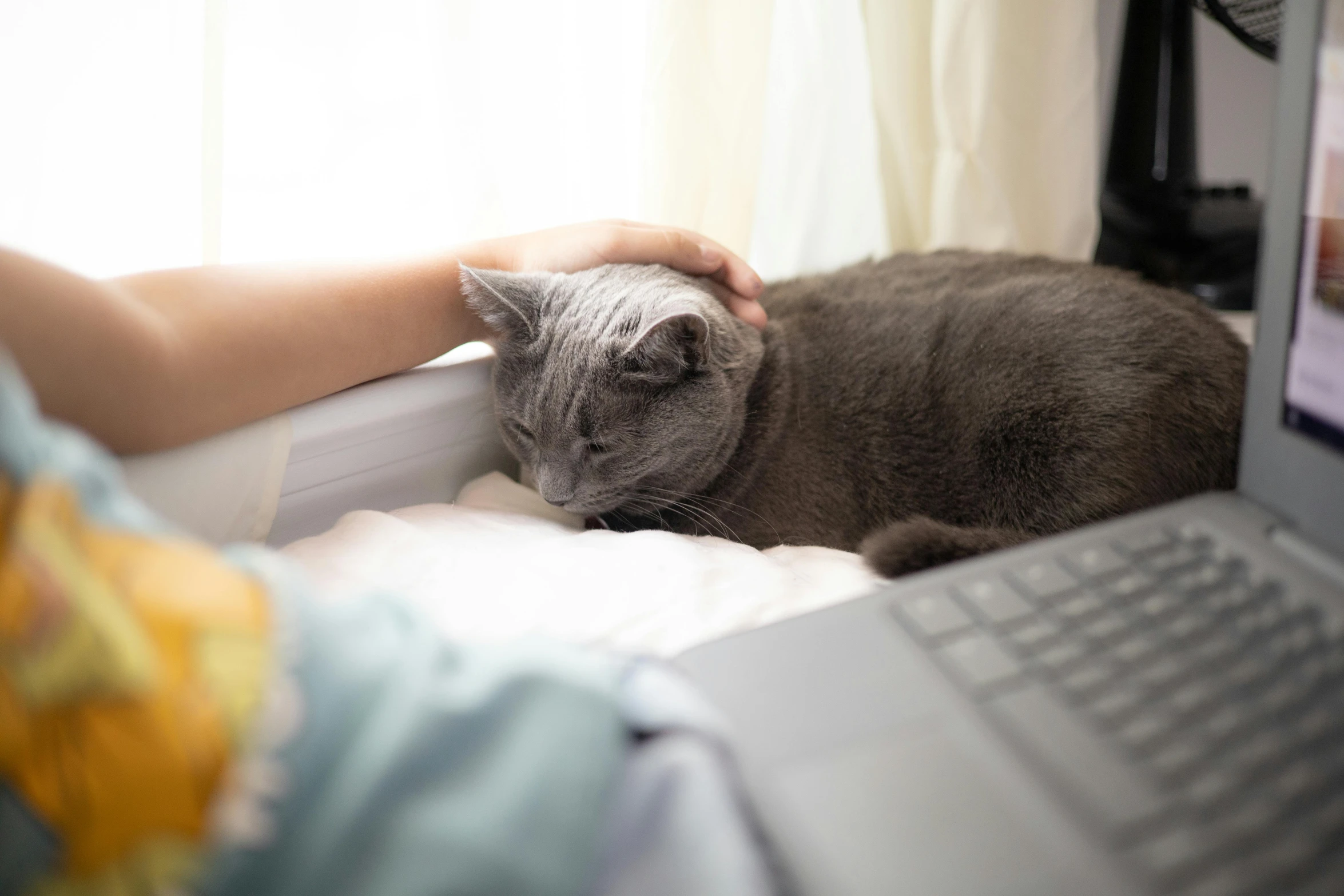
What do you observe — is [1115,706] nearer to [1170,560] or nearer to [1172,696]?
[1172,696]

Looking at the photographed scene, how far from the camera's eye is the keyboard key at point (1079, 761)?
406mm

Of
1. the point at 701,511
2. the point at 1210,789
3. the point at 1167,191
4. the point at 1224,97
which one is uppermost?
the point at 1224,97

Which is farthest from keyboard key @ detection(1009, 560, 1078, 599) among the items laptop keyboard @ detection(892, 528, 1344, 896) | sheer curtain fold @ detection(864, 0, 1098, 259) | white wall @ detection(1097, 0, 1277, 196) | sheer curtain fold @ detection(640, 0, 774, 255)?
white wall @ detection(1097, 0, 1277, 196)

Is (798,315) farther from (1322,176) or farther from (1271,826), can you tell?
(1271,826)

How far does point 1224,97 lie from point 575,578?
5.83ft

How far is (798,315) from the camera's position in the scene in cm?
123

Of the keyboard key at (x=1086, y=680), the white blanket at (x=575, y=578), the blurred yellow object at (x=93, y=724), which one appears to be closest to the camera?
the blurred yellow object at (x=93, y=724)

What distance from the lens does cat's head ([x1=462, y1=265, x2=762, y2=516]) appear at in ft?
3.33

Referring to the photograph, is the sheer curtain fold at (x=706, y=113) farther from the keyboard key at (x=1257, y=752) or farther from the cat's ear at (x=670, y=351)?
the keyboard key at (x=1257, y=752)

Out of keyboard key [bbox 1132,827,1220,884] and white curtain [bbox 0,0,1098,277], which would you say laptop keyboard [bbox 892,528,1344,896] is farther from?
white curtain [bbox 0,0,1098,277]

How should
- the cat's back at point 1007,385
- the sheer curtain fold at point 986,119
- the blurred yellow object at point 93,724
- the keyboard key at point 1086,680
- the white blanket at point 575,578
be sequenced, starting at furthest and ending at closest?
the sheer curtain fold at point 986,119
the cat's back at point 1007,385
the white blanket at point 575,578
the keyboard key at point 1086,680
the blurred yellow object at point 93,724

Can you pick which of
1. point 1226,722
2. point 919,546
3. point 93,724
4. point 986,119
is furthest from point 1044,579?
point 986,119

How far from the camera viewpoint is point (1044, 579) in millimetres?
555

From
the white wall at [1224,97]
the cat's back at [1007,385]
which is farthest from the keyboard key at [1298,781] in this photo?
the white wall at [1224,97]
